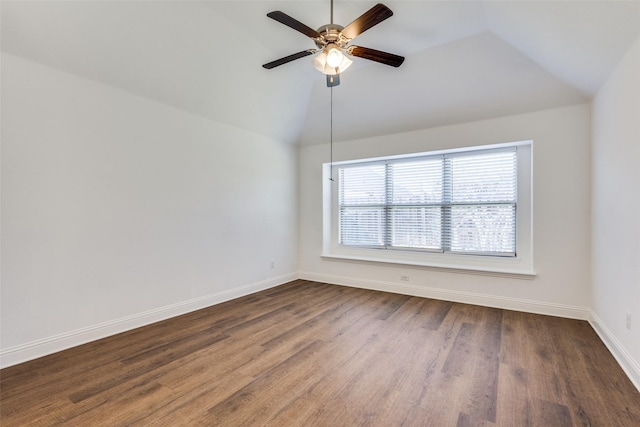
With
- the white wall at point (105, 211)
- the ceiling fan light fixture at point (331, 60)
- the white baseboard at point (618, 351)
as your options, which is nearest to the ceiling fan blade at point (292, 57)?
the ceiling fan light fixture at point (331, 60)

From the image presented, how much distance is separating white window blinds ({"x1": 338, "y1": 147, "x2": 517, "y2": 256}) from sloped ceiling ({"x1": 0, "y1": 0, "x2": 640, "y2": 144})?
2.33ft

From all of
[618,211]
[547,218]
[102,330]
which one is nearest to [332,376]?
[102,330]

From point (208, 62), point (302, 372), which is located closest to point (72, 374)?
point (302, 372)

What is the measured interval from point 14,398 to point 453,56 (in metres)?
4.94

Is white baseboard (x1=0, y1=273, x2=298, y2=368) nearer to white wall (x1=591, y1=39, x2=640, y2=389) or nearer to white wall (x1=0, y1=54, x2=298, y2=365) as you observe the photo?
white wall (x1=0, y1=54, x2=298, y2=365)

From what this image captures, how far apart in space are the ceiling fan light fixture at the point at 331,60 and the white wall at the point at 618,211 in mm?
2103

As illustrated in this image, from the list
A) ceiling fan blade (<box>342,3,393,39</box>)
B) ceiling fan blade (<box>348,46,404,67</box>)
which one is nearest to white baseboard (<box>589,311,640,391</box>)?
ceiling fan blade (<box>348,46,404,67</box>)

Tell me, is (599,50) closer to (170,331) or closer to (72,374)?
(170,331)

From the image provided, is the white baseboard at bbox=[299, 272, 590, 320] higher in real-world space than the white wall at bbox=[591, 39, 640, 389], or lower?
lower

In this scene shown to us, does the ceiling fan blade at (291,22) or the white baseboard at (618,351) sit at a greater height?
the ceiling fan blade at (291,22)

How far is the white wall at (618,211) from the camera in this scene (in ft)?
7.00

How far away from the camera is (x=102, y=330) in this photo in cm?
288

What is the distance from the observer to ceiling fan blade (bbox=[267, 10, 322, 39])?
202cm

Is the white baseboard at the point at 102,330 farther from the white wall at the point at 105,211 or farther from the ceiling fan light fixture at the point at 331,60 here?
the ceiling fan light fixture at the point at 331,60
